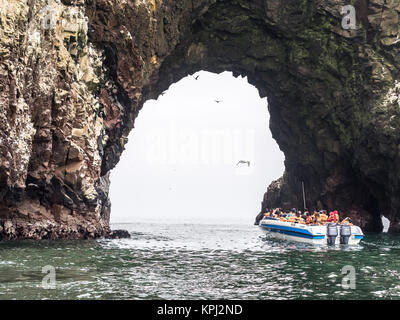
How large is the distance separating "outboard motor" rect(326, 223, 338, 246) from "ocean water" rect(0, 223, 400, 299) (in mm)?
5471

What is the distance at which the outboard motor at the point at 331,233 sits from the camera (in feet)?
99.6

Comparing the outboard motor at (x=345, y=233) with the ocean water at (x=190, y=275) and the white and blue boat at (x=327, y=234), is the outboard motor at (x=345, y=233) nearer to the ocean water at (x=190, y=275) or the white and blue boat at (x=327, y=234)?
the white and blue boat at (x=327, y=234)

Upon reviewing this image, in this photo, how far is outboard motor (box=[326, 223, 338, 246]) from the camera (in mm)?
30359

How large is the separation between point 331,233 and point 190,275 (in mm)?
16757

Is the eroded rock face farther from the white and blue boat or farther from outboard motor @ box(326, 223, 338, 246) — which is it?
outboard motor @ box(326, 223, 338, 246)

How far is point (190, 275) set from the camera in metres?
16.5

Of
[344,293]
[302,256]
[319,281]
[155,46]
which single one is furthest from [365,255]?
[155,46]

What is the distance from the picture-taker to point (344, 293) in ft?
43.5

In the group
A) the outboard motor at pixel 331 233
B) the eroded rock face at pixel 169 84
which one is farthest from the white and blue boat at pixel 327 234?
the eroded rock face at pixel 169 84

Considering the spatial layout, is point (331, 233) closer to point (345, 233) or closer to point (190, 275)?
point (345, 233)

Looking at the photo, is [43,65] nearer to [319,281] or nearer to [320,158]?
[319,281]

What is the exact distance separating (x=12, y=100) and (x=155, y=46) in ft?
60.0

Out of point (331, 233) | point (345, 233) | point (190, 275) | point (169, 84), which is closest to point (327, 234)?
point (331, 233)

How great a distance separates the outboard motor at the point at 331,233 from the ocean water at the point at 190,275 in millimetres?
5471
